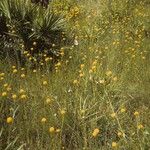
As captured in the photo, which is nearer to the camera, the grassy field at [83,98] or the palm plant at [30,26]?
the grassy field at [83,98]

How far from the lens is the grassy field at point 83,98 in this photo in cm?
407

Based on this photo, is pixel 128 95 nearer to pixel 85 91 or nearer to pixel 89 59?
pixel 85 91

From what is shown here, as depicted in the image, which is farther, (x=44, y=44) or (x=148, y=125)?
(x=44, y=44)

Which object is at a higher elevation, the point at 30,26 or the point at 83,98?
the point at 30,26

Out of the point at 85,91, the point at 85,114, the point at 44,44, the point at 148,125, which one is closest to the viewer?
the point at 148,125

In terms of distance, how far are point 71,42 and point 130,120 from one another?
3292mm

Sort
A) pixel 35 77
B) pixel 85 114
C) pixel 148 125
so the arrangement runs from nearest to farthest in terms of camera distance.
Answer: pixel 148 125
pixel 85 114
pixel 35 77

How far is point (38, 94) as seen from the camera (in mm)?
5082

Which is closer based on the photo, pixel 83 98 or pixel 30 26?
pixel 83 98

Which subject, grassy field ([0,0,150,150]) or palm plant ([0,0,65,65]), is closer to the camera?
grassy field ([0,0,150,150])

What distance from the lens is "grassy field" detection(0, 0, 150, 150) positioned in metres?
4.07

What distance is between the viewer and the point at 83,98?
497 cm

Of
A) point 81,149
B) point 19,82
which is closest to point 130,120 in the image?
point 81,149

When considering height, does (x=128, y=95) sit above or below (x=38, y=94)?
below
